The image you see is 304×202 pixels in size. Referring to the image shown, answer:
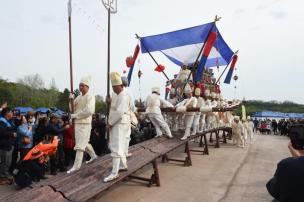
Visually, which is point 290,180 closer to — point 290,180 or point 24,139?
point 290,180

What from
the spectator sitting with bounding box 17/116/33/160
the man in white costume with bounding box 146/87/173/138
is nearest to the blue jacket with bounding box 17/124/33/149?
the spectator sitting with bounding box 17/116/33/160

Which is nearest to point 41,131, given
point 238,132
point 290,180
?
point 290,180

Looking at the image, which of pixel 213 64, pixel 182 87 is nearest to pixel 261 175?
pixel 182 87

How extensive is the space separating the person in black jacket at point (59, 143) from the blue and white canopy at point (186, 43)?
242 inches

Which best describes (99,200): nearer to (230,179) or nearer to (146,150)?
(146,150)

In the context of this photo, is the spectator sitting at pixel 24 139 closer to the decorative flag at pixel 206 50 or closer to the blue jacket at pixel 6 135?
the blue jacket at pixel 6 135

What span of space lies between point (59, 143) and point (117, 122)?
3.23m

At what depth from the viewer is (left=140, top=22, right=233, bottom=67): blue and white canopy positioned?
11758mm

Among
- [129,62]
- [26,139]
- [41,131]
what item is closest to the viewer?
[26,139]

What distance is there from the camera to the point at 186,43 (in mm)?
12289

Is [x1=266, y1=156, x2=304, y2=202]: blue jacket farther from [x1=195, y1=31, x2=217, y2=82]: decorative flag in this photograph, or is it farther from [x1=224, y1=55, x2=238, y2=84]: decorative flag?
[x1=224, y1=55, x2=238, y2=84]: decorative flag

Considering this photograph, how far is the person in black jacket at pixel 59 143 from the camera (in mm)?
7770

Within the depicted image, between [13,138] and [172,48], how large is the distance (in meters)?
7.83

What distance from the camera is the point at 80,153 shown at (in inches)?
247
